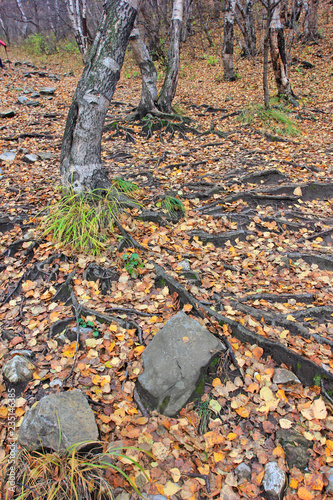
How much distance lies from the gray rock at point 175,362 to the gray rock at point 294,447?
26.9 inches

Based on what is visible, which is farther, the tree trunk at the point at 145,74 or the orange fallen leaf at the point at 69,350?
the tree trunk at the point at 145,74

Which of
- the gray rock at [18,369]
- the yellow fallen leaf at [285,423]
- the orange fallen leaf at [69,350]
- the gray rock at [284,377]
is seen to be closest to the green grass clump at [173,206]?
the orange fallen leaf at [69,350]

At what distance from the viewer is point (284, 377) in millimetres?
2400

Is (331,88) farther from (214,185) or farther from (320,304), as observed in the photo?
(320,304)

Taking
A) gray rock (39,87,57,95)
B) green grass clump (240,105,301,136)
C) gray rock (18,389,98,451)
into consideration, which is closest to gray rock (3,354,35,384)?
gray rock (18,389,98,451)

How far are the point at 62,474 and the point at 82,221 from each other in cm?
249

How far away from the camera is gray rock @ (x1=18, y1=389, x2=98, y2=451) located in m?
1.90

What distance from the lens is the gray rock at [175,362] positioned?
2.27 m

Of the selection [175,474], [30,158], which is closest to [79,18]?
[30,158]

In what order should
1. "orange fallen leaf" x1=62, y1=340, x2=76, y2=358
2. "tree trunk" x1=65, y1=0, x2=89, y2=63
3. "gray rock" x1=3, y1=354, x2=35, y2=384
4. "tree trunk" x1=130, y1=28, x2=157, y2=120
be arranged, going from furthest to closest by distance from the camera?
"tree trunk" x1=65, y1=0, x2=89, y2=63
"tree trunk" x1=130, y1=28, x2=157, y2=120
"orange fallen leaf" x1=62, y1=340, x2=76, y2=358
"gray rock" x1=3, y1=354, x2=35, y2=384

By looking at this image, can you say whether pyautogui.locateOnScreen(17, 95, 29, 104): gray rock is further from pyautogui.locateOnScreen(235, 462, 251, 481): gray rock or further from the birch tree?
pyautogui.locateOnScreen(235, 462, 251, 481): gray rock

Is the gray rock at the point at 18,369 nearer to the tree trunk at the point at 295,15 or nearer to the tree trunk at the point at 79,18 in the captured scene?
the tree trunk at the point at 295,15

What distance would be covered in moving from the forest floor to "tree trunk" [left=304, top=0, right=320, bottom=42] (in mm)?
11771

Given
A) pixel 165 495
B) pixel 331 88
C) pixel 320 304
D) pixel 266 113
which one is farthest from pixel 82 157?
pixel 331 88
